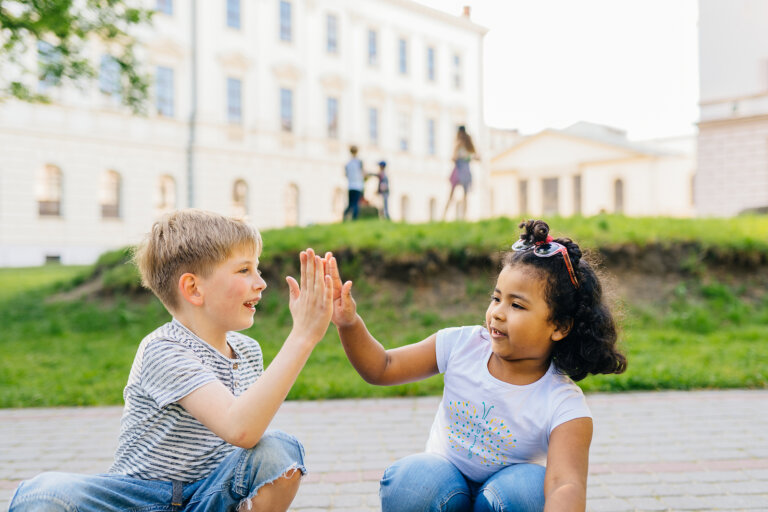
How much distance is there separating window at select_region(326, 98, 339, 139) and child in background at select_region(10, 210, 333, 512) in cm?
3495

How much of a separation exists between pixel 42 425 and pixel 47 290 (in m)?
7.87

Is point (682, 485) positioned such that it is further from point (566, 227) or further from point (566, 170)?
point (566, 170)

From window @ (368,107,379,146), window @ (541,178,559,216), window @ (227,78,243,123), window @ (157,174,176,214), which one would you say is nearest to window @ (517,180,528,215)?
window @ (541,178,559,216)

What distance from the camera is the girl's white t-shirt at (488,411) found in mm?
2268

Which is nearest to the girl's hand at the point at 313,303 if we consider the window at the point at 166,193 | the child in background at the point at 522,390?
the child in background at the point at 522,390

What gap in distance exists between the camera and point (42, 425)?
5.12 metres

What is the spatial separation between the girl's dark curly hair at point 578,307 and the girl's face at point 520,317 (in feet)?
0.08

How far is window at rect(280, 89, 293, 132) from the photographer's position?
34594 mm

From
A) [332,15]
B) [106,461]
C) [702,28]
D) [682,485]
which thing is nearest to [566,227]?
[682,485]

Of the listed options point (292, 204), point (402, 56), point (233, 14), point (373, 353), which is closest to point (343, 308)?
point (373, 353)

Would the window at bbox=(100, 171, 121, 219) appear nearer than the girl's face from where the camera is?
No

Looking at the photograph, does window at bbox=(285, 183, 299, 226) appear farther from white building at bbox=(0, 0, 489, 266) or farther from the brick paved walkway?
the brick paved walkway

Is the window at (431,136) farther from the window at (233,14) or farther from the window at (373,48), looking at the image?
the window at (233,14)

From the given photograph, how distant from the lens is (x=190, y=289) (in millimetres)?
2238
